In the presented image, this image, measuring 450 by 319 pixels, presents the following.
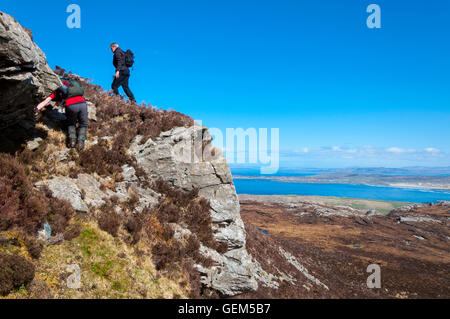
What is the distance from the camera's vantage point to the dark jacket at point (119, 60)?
1445 cm

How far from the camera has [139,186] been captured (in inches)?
417

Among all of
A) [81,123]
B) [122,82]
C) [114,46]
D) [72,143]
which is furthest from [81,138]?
[114,46]

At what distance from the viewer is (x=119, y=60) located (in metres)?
14.5

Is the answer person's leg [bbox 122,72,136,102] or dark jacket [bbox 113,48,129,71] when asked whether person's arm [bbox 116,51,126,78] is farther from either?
person's leg [bbox 122,72,136,102]

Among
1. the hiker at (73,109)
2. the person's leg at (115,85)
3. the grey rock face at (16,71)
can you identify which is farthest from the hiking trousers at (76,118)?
the person's leg at (115,85)

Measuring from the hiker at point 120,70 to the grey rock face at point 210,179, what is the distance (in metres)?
5.11

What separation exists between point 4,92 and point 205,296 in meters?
9.10

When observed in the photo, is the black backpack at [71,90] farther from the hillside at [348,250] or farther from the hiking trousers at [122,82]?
the hillside at [348,250]

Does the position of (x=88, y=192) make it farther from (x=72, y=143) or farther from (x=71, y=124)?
(x=71, y=124)

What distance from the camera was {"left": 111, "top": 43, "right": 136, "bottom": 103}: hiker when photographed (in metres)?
14.5

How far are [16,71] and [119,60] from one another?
9.05 meters

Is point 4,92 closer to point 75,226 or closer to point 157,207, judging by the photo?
point 75,226

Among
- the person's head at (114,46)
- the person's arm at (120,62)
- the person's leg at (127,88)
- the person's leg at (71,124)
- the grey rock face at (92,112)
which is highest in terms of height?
the person's head at (114,46)
